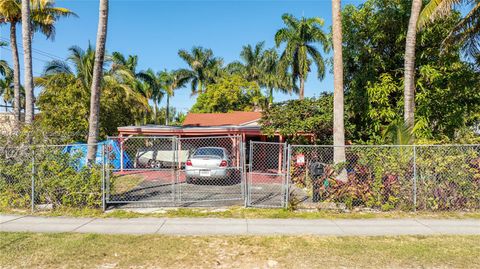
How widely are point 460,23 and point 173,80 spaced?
3499cm

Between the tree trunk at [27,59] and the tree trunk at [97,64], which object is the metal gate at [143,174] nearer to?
the tree trunk at [97,64]

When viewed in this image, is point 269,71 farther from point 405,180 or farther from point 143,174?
point 405,180

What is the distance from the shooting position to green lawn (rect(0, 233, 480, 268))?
5.34 m

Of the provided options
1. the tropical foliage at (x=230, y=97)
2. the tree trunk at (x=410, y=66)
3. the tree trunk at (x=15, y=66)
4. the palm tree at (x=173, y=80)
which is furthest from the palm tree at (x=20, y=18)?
the palm tree at (x=173, y=80)

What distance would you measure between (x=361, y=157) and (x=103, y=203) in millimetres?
6538

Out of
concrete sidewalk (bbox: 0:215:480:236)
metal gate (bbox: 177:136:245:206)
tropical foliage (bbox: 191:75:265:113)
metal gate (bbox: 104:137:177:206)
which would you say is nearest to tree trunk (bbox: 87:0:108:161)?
metal gate (bbox: 104:137:177:206)

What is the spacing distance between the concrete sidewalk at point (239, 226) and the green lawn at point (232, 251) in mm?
392

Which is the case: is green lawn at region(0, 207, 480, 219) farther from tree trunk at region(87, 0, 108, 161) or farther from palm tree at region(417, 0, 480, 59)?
palm tree at region(417, 0, 480, 59)

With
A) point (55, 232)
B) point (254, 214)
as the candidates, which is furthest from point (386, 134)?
point (55, 232)

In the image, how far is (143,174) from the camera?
17.2 metres

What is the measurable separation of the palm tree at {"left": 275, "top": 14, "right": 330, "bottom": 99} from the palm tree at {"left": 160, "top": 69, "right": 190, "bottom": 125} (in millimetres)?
17564

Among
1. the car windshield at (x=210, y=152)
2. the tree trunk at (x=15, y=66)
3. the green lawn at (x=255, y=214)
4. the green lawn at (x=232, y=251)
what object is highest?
the tree trunk at (x=15, y=66)

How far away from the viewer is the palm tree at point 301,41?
25442 mm

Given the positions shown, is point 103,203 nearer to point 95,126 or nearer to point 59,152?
point 59,152
